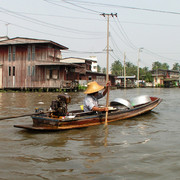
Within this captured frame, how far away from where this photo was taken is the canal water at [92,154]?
386 centimetres

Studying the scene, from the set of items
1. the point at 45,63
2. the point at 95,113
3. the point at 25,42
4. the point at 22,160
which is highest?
the point at 25,42

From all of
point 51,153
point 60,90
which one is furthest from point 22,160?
point 60,90

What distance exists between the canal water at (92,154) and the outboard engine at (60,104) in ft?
2.14

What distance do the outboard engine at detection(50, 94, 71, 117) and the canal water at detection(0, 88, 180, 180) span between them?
2.14ft

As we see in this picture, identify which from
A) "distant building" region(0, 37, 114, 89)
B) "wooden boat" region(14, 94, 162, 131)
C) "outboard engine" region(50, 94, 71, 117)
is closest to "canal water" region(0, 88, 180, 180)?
"wooden boat" region(14, 94, 162, 131)

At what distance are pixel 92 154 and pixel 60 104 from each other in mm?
2407

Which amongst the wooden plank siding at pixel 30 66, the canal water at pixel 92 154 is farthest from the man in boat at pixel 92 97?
the wooden plank siding at pixel 30 66

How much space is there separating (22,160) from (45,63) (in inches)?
916

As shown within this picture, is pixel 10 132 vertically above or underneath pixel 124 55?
underneath

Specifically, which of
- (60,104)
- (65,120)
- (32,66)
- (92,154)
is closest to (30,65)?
(32,66)

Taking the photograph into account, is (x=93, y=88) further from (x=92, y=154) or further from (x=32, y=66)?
(x=32, y=66)

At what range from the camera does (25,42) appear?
1094 inches

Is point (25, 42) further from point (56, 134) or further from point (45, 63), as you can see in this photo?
point (56, 134)

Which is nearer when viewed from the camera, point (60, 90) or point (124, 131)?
point (124, 131)
